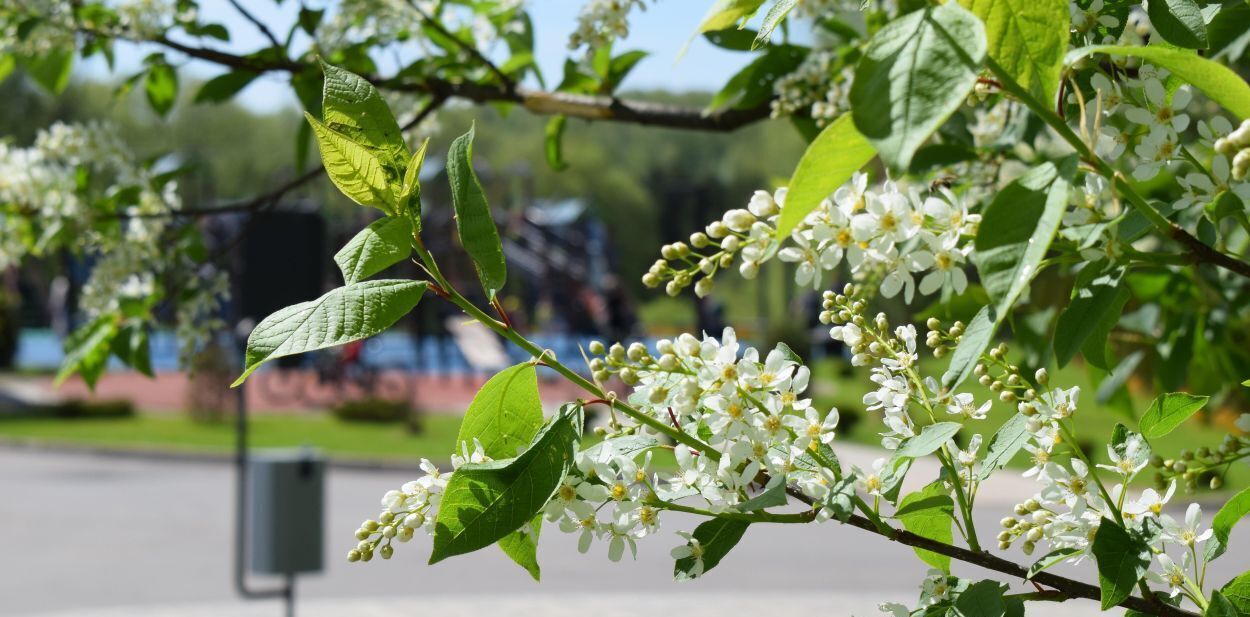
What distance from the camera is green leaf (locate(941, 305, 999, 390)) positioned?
70 cm

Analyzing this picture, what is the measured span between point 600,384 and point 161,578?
794 centimetres

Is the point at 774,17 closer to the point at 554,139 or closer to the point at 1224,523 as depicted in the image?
the point at 1224,523

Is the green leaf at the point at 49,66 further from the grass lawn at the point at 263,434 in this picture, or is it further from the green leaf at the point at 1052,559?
Answer: the grass lawn at the point at 263,434

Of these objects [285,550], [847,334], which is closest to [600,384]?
[847,334]

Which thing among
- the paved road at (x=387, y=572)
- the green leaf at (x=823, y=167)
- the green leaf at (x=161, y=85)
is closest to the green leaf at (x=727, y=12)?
the green leaf at (x=823, y=167)

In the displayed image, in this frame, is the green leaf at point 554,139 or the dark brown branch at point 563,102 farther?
the green leaf at point 554,139

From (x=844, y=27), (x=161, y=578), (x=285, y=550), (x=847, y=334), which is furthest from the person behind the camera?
(x=161, y=578)

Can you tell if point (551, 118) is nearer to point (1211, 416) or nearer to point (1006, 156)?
point (1006, 156)

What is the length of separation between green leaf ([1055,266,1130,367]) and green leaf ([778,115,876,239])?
0.78 feet

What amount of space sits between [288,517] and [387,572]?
237cm

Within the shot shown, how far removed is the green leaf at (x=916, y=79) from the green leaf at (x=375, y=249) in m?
0.33

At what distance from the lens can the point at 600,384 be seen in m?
0.88

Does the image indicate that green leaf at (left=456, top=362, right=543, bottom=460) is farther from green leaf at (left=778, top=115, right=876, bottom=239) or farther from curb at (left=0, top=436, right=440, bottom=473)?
curb at (left=0, top=436, right=440, bottom=473)

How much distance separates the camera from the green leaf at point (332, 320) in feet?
2.36
